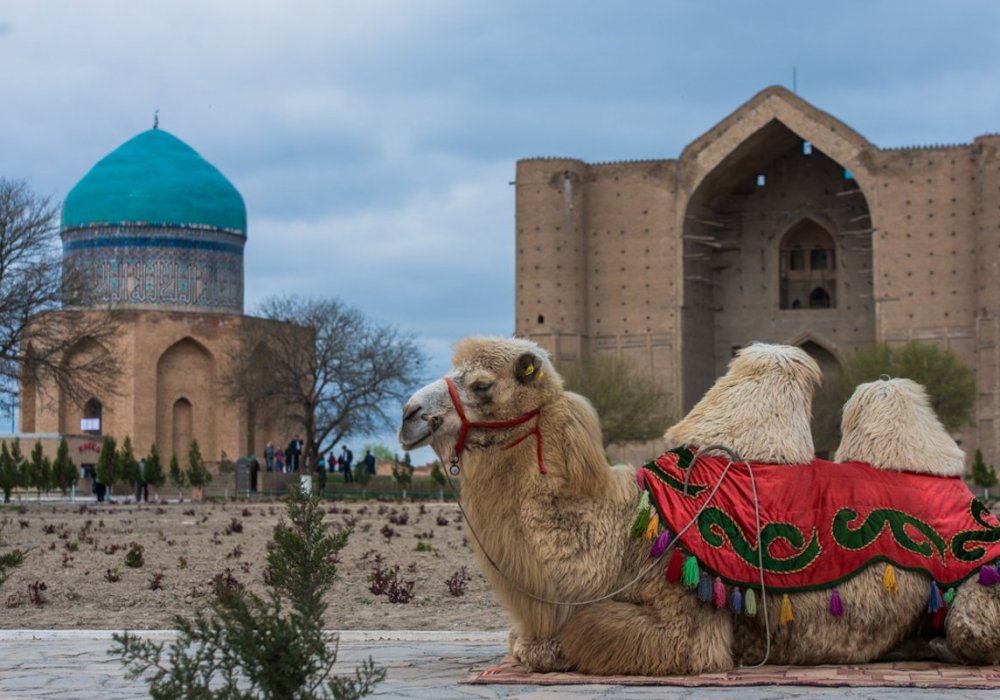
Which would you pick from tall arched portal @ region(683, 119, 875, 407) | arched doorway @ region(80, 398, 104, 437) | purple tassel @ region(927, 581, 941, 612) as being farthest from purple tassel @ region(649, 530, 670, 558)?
tall arched portal @ region(683, 119, 875, 407)

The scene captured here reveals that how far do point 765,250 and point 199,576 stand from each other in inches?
1426

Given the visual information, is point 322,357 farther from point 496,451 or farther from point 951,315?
point 496,451

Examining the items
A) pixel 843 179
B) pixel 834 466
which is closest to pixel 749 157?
pixel 843 179

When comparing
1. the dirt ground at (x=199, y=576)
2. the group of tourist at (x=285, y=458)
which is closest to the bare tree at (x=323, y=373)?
the group of tourist at (x=285, y=458)

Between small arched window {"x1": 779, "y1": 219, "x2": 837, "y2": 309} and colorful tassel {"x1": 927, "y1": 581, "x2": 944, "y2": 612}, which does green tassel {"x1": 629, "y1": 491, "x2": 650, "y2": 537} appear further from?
small arched window {"x1": 779, "y1": 219, "x2": 837, "y2": 309}

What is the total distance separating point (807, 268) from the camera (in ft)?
145

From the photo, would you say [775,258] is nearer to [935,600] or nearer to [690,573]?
[935,600]

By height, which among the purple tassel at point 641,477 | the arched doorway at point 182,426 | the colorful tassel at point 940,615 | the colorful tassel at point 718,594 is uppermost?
the arched doorway at point 182,426

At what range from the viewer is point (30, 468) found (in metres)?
25.9

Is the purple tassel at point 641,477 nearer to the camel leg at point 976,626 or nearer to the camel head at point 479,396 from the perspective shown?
the camel head at point 479,396

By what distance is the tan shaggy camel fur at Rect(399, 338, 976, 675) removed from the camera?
4668 millimetres

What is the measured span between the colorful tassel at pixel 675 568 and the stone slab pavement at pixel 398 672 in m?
0.40

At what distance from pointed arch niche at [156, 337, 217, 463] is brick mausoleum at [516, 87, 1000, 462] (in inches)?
335

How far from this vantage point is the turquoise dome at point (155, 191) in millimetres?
38875
